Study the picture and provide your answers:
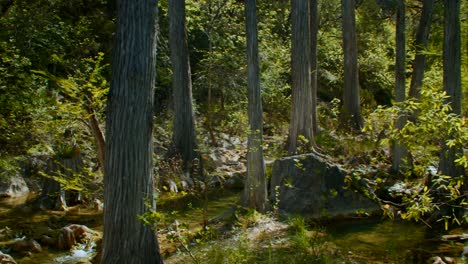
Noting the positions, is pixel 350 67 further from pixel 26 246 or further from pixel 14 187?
pixel 26 246

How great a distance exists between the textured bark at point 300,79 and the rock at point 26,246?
290 inches

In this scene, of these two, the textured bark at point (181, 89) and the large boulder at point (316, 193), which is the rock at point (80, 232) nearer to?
the large boulder at point (316, 193)

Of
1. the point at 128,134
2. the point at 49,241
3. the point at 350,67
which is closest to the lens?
the point at 128,134

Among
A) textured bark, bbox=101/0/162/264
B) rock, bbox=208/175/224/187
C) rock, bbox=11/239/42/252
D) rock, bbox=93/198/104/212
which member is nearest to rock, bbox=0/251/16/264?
rock, bbox=11/239/42/252

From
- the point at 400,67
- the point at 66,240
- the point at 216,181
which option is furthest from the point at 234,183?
the point at 66,240

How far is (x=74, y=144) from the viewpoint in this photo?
1065 centimetres

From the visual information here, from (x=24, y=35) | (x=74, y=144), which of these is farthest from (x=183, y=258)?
(x=24, y=35)

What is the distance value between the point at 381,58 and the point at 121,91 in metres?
20.0

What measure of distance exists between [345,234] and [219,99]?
12231 millimetres

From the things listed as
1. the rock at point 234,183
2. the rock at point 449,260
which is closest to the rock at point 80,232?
the rock at point 234,183

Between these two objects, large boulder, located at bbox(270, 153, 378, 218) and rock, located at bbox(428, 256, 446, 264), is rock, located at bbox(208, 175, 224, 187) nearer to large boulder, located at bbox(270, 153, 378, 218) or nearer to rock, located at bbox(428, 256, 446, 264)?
large boulder, located at bbox(270, 153, 378, 218)

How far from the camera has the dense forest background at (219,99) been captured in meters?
5.85

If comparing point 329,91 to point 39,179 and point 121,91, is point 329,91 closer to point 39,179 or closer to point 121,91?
point 39,179

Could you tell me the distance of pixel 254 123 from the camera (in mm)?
9438
